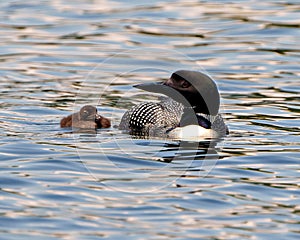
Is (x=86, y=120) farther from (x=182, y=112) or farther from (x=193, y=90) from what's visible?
(x=193, y=90)

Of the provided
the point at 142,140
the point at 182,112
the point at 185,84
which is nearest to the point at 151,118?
the point at 182,112

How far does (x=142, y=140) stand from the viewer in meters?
9.60

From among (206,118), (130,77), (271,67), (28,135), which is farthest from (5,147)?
(271,67)

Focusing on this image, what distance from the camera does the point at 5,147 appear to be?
8.88 m

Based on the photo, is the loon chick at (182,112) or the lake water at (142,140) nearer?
the lake water at (142,140)

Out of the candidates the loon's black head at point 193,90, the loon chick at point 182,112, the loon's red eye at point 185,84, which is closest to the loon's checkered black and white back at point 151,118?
the loon chick at point 182,112

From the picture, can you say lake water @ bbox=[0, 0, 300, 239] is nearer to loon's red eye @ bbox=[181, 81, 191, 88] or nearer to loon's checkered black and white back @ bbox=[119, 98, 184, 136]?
loon's checkered black and white back @ bbox=[119, 98, 184, 136]

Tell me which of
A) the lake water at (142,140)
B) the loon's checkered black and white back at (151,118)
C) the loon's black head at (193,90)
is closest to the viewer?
the lake water at (142,140)

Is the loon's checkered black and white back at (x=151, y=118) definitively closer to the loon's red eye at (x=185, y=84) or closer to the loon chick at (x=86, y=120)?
the loon chick at (x=86, y=120)

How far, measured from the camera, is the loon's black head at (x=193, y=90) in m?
9.50

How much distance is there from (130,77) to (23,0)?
515 centimetres

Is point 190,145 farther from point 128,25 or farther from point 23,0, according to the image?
point 23,0

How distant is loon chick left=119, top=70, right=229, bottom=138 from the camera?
9578mm

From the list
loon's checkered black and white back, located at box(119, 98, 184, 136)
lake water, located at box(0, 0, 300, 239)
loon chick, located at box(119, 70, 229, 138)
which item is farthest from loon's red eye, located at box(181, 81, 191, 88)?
lake water, located at box(0, 0, 300, 239)
